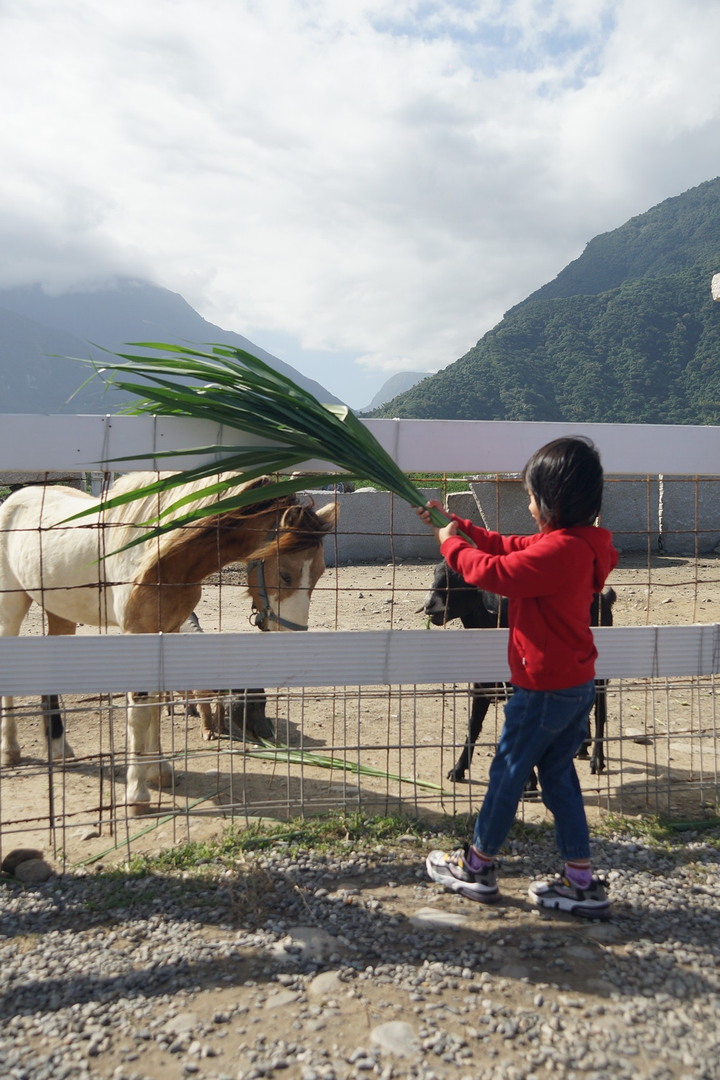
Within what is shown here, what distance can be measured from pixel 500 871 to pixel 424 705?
3.21m

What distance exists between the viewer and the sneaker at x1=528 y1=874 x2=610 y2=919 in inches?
102

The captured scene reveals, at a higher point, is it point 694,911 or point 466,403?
point 466,403

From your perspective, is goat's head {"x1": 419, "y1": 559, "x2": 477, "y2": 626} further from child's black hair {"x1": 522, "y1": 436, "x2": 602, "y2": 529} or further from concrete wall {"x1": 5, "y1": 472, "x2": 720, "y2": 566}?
concrete wall {"x1": 5, "y1": 472, "x2": 720, "y2": 566}

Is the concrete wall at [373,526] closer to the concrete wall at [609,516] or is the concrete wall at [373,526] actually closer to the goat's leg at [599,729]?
the concrete wall at [609,516]

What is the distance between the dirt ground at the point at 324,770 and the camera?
10.8ft

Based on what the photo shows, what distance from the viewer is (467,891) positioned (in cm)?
271

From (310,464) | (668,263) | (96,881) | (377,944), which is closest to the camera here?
(377,944)

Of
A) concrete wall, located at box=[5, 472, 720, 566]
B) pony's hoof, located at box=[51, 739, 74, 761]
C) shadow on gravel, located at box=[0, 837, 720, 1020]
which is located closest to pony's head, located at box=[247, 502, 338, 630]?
shadow on gravel, located at box=[0, 837, 720, 1020]

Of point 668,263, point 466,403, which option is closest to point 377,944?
point 466,403

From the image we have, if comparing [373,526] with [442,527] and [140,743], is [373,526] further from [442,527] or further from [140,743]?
[442,527]

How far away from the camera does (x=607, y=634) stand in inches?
130

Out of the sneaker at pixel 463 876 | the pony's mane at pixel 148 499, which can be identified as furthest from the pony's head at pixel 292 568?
the sneaker at pixel 463 876

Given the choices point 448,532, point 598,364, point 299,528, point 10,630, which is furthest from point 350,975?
point 598,364

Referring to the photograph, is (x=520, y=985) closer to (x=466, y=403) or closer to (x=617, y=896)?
(x=617, y=896)
